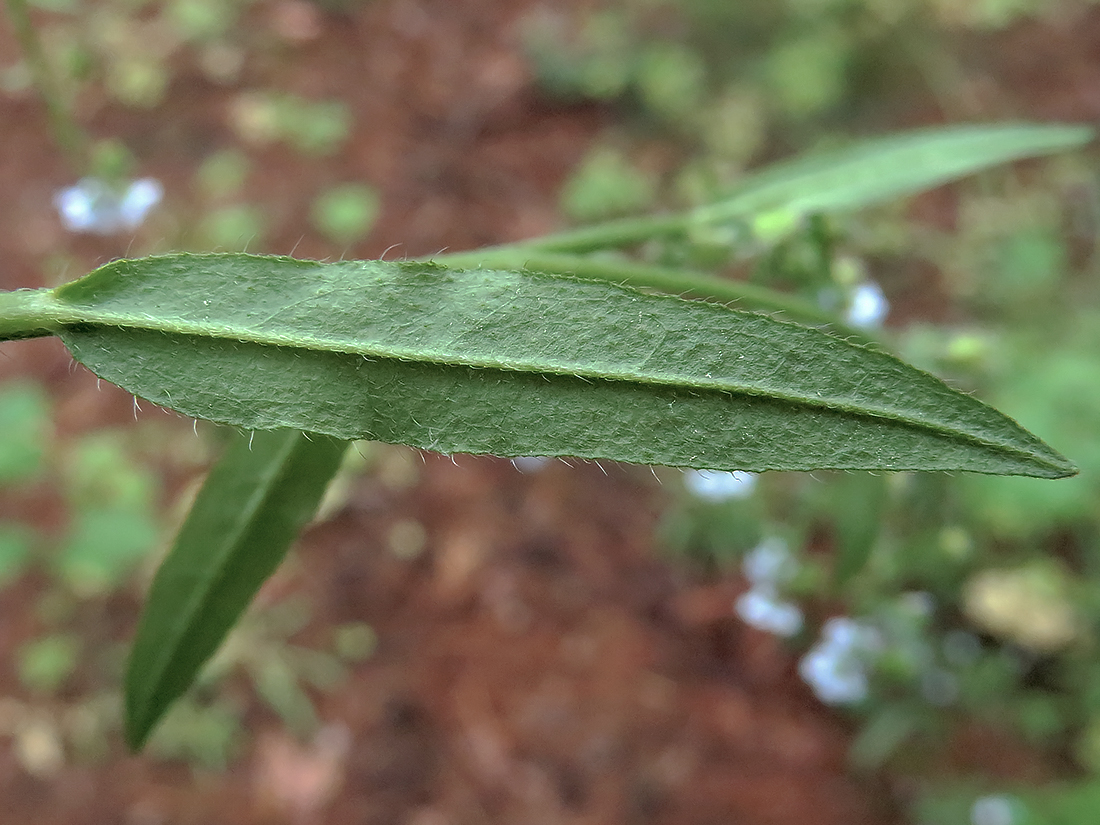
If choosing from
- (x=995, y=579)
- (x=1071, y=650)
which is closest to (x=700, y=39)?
(x=995, y=579)

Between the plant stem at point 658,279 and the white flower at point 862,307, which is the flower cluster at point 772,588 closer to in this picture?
the white flower at point 862,307

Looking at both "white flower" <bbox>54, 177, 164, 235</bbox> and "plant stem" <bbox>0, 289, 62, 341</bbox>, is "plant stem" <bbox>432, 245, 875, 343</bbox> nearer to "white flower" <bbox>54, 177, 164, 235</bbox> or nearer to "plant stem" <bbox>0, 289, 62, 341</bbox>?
"plant stem" <bbox>0, 289, 62, 341</bbox>

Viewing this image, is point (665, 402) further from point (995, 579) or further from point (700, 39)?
point (700, 39)

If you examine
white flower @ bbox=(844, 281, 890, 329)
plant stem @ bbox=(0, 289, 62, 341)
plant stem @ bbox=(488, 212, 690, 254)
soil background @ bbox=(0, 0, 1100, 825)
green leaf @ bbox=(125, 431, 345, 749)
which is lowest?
soil background @ bbox=(0, 0, 1100, 825)

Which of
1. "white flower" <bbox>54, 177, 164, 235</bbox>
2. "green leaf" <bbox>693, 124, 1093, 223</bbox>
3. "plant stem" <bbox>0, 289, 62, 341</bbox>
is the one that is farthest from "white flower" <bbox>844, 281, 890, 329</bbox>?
"white flower" <bbox>54, 177, 164, 235</bbox>

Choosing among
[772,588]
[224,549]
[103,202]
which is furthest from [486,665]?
[224,549]

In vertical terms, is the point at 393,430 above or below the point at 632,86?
above
